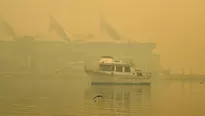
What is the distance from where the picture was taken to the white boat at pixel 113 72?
1.34 meters

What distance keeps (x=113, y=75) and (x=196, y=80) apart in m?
0.37

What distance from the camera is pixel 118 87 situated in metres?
1.34

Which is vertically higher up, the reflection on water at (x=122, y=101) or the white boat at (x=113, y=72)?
the white boat at (x=113, y=72)

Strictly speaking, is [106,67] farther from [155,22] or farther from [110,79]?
[155,22]

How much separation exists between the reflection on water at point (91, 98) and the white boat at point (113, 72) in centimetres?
3

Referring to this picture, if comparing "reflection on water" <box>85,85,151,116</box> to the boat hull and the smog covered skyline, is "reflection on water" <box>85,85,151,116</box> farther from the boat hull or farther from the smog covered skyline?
the smog covered skyline

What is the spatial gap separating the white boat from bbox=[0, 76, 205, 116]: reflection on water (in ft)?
0.09

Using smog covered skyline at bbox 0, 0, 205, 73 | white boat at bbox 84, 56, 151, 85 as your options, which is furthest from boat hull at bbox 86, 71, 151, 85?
smog covered skyline at bbox 0, 0, 205, 73

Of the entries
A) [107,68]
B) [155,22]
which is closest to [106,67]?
[107,68]

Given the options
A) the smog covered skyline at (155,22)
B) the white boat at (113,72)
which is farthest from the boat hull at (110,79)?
the smog covered skyline at (155,22)

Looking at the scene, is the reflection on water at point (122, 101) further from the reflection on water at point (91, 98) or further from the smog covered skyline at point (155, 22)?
the smog covered skyline at point (155, 22)

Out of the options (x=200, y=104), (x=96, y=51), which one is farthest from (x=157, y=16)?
(x=200, y=104)

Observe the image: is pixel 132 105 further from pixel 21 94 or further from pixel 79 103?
pixel 21 94

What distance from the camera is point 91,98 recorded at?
134 cm
